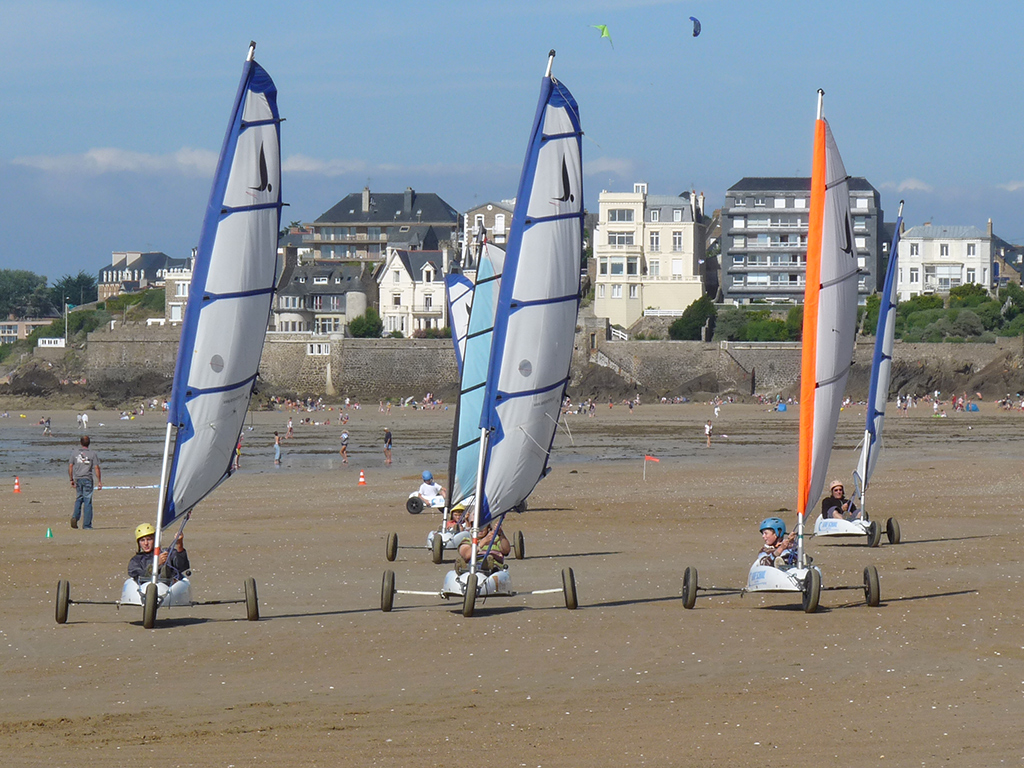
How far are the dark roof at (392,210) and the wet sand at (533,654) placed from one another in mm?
104805

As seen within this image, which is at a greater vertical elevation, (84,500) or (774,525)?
(774,525)

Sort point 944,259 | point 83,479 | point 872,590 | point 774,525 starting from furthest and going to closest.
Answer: point 944,259 → point 83,479 → point 774,525 → point 872,590

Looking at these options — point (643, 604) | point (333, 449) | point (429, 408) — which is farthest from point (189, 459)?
point (429, 408)

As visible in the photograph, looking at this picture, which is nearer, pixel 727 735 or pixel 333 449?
pixel 727 735

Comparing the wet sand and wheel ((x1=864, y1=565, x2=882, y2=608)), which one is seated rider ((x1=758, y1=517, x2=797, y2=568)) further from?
wheel ((x1=864, y1=565, x2=882, y2=608))

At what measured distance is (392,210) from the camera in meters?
127

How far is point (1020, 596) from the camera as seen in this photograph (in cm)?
1350

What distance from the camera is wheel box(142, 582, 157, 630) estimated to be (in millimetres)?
12023

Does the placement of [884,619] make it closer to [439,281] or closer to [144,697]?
[144,697]

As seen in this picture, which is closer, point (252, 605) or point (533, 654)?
point (533, 654)

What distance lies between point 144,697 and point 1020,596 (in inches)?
339

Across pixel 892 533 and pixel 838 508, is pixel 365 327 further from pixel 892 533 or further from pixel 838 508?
pixel 892 533

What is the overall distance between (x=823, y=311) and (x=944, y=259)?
95.9 meters

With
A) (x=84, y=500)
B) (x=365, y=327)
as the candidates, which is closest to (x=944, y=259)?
(x=365, y=327)
